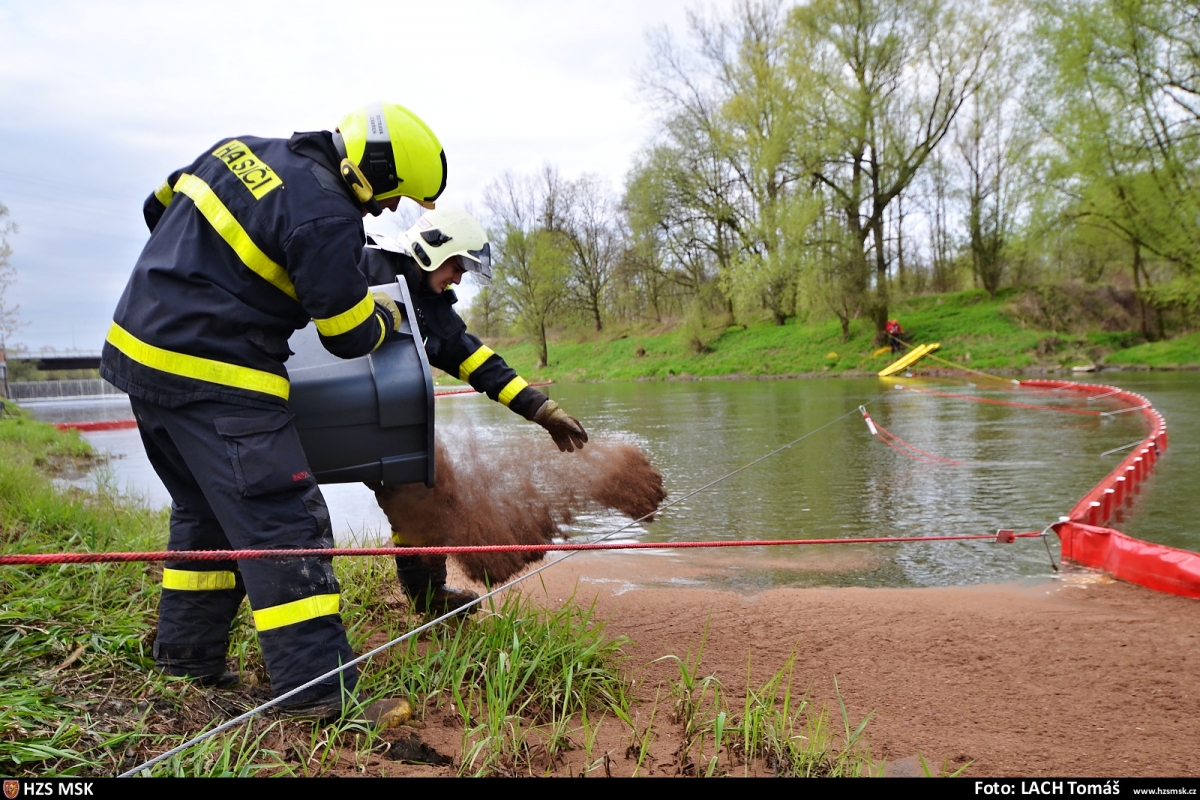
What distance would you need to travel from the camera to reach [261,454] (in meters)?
2.15

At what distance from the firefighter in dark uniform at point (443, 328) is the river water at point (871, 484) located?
1.38ft

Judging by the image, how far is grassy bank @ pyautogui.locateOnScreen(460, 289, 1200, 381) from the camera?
22.0 metres

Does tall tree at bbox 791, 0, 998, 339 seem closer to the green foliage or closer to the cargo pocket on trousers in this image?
the green foliage

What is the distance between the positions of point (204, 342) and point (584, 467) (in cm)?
216

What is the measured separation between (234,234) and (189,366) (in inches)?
16.0

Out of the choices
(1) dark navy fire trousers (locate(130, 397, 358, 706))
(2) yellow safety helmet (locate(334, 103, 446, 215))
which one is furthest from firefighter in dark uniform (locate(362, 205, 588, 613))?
(1) dark navy fire trousers (locate(130, 397, 358, 706))

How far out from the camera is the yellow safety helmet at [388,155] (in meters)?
2.41

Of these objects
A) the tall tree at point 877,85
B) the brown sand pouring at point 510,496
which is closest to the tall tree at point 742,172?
the tall tree at point 877,85

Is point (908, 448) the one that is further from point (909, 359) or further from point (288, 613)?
point (909, 359)

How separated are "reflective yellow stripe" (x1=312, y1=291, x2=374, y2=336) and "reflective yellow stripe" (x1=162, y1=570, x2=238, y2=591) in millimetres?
957

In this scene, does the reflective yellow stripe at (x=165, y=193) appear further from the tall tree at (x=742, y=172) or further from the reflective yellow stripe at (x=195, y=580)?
the tall tree at (x=742, y=172)

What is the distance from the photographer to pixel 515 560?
11.0ft

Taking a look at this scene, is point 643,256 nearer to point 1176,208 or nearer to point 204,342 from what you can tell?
point 1176,208

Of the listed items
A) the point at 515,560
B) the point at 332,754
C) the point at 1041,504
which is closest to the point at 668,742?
the point at 332,754
